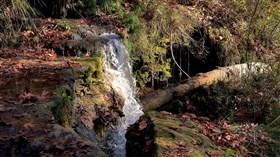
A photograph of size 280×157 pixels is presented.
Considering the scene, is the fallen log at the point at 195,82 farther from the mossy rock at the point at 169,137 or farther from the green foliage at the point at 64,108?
the green foliage at the point at 64,108

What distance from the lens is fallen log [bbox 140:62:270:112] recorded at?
7386 millimetres

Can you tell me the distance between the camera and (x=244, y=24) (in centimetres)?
1064

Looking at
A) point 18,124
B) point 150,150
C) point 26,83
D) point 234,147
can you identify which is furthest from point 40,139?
point 234,147

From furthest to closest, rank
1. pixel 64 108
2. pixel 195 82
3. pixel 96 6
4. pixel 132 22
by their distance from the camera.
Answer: pixel 96 6
pixel 132 22
pixel 195 82
pixel 64 108

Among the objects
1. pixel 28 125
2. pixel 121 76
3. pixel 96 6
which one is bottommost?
pixel 121 76

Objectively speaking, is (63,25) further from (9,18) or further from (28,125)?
(28,125)

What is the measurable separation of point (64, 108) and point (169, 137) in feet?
4.34

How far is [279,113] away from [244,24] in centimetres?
439

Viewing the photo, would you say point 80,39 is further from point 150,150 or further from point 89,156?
point 89,156

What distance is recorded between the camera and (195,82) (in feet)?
27.0

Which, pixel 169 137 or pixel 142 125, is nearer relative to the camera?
pixel 169 137

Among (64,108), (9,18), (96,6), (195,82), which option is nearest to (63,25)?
(9,18)

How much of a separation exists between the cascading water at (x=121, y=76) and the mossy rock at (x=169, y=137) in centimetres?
132

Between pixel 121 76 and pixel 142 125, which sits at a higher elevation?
pixel 121 76
